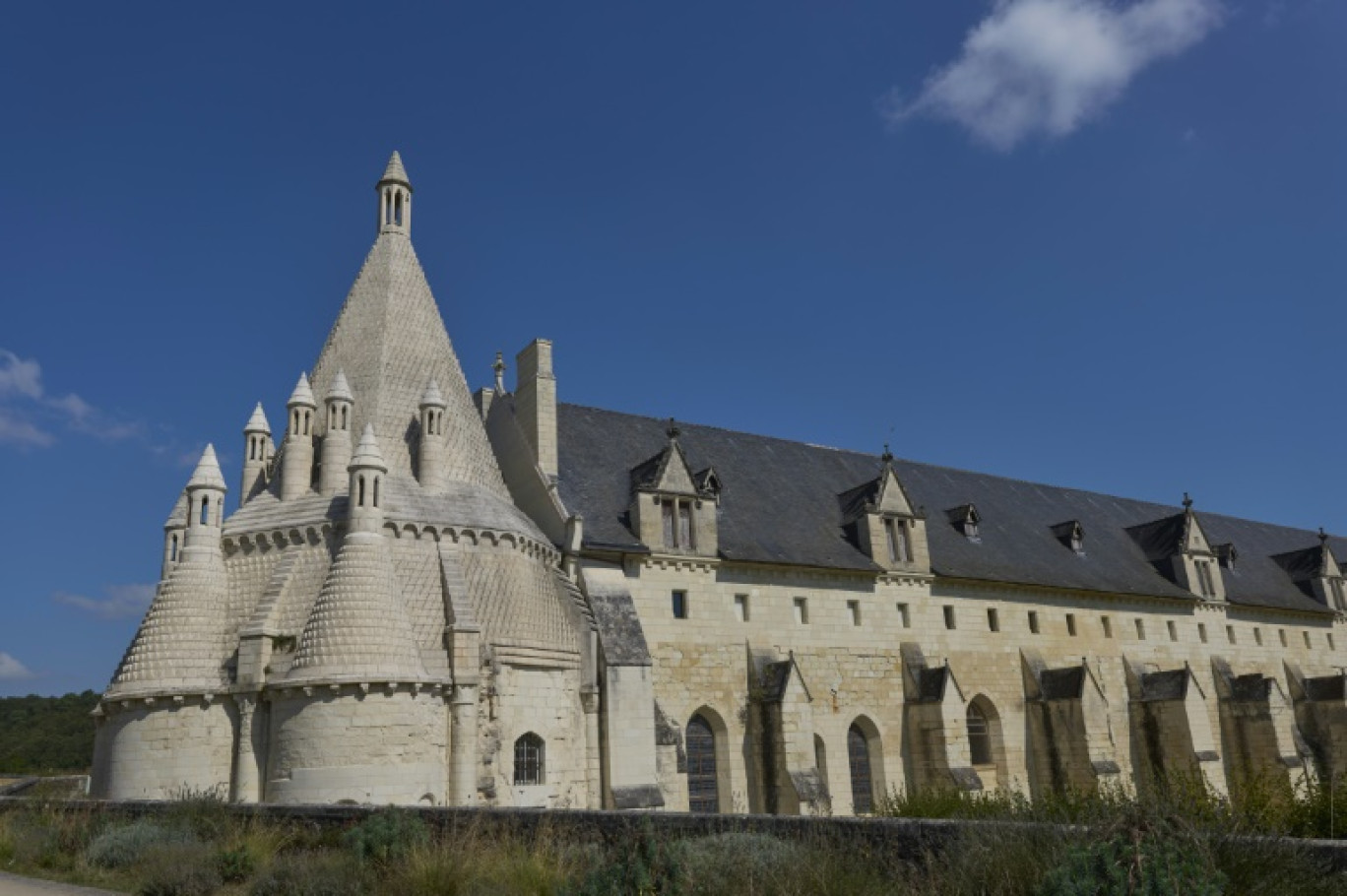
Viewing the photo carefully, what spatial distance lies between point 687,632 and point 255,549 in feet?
34.0

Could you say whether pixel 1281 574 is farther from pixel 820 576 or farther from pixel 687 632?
pixel 687 632

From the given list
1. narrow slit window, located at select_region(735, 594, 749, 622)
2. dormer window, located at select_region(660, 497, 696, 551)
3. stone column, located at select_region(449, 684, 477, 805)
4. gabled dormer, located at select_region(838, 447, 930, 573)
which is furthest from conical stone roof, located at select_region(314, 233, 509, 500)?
gabled dormer, located at select_region(838, 447, 930, 573)

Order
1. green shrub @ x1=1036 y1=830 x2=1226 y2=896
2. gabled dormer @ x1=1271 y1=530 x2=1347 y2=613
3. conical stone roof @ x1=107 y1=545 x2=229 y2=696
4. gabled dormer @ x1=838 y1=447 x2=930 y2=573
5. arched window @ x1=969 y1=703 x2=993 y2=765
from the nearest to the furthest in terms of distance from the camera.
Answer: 1. green shrub @ x1=1036 y1=830 x2=1226 y2=896
2. conical stone roof @ x1=107 y1=545 x2=229 y2=696
3. gabled dormer @ x1=838 y1=447 x2=930 y2=573
4. arched window @ x1=969 y1=703 x2=993 y2=765
5. gabled dormer @ x1=1271 y1=530 x2=1347 y2=613

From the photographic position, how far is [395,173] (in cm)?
2820

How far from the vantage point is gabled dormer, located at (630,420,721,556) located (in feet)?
85.4

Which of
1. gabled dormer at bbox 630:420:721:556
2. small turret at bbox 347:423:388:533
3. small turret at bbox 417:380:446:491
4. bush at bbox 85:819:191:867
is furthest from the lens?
gabled dormer at bbox 630:420:721:556

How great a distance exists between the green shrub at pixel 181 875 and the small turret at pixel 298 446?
460 inches

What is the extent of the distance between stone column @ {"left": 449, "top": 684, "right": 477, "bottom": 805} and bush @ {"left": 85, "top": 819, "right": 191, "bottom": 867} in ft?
21.0

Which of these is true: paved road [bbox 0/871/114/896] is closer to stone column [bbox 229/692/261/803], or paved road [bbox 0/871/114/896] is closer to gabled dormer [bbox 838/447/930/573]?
stone column [bbox 229/692/261/803]

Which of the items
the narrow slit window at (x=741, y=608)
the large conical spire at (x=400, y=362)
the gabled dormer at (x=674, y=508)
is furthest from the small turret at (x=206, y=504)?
the narrow slit window at (x=741, y=608)

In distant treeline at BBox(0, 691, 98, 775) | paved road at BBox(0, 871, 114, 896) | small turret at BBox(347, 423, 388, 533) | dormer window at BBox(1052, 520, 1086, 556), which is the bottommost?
paved road at BBox(0, 871, 114, 896)

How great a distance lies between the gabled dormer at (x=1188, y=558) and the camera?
124 ft

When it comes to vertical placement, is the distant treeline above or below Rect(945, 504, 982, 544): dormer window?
below

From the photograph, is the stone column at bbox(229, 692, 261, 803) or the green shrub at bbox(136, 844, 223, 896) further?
the stone column at bbox(229, 692, 261, 803)
